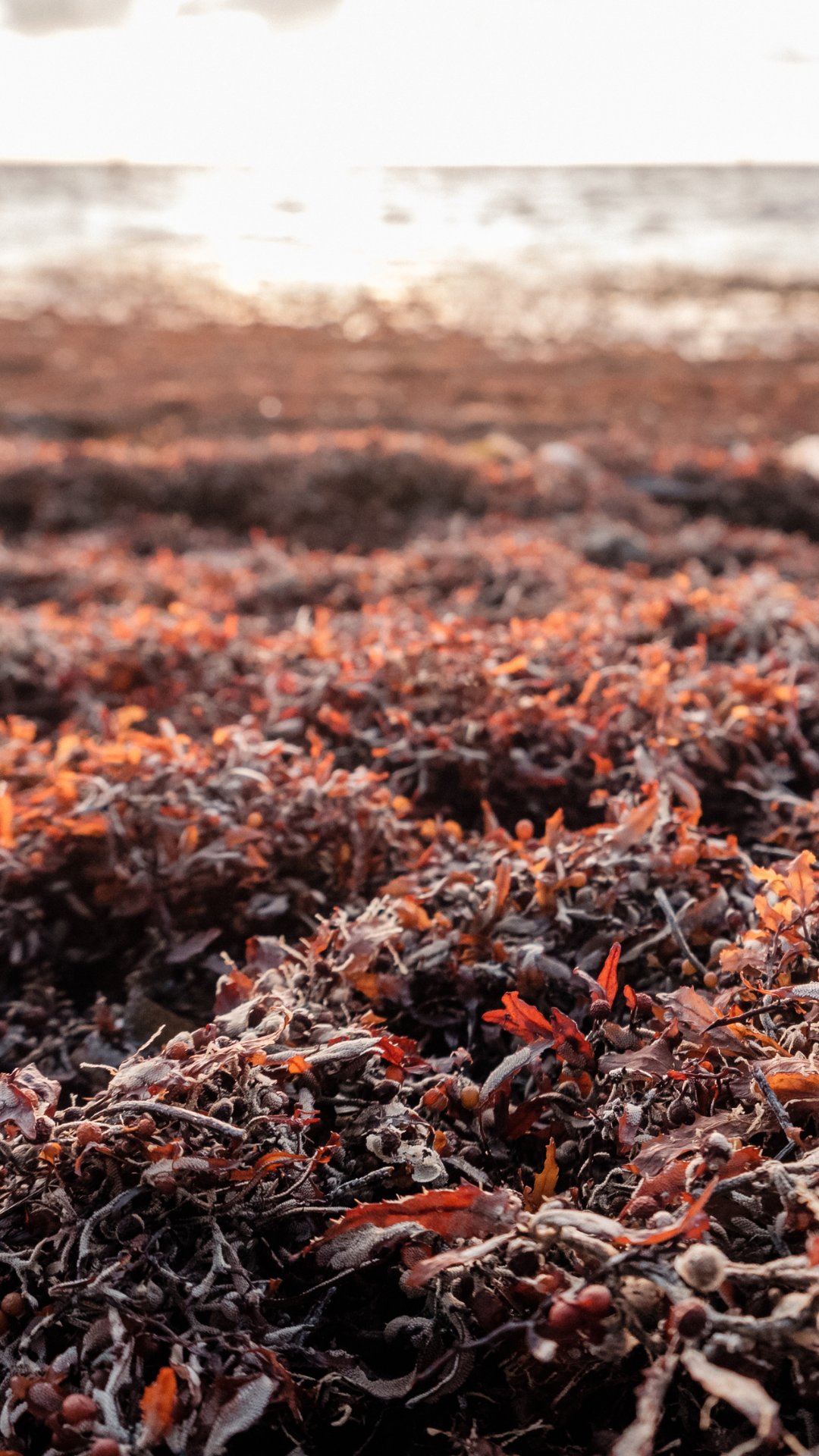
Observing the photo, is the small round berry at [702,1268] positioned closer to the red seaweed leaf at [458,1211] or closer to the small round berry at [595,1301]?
the small round berry at [595,1301]

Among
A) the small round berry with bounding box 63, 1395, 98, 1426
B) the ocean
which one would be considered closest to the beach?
the small round berry with bounding box 63, 1395, 98, 1426

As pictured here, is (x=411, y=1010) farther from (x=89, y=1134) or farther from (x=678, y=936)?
(x=89, y=1134)

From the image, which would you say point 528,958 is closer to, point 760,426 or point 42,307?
point 760,426

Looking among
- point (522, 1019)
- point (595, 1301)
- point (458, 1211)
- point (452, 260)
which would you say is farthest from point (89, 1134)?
point (452, 260)

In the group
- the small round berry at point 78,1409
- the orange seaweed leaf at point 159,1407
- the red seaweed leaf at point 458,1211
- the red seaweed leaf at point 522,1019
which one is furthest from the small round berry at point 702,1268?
the small round berry at point 78,1409

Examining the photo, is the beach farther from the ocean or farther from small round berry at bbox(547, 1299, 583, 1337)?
the ocean

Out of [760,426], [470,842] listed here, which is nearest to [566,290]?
[760,426]
